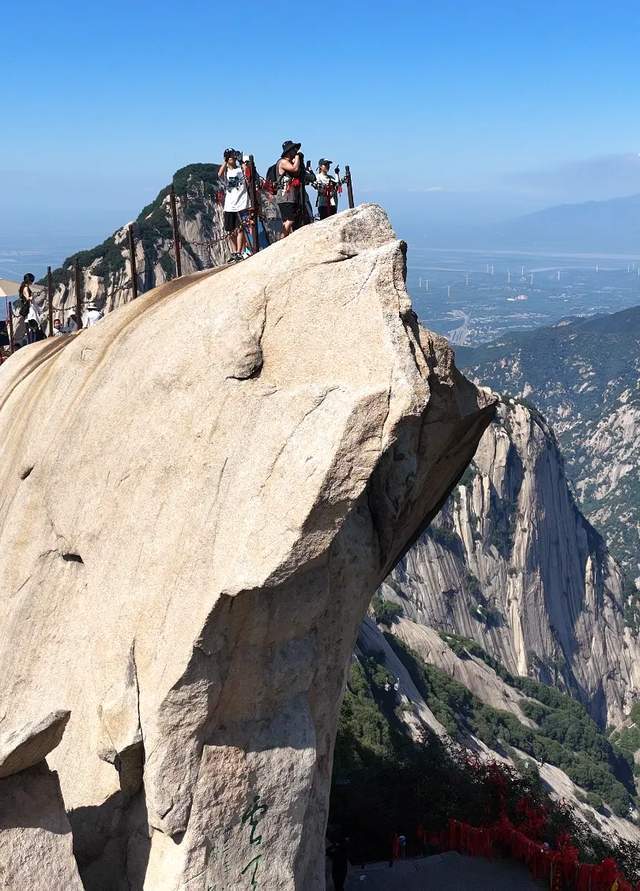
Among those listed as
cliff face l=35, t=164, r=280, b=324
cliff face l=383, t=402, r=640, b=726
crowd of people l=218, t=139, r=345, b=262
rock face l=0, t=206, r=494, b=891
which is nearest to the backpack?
crowd of people l=218, t=139, r=345, b=262

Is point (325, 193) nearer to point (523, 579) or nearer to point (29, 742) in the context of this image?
point (29, 742)

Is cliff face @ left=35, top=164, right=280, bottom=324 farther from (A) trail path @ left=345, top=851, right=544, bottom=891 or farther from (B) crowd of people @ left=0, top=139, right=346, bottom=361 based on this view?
(A) trail path @ left=345, top=851, right=544, bottom=891

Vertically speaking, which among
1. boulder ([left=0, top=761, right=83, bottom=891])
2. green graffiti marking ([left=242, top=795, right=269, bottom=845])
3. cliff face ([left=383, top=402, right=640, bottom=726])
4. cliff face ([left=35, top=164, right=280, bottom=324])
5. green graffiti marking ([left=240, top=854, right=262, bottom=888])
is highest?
cliff face ([left=35, top=164, right=280, bottom=324])

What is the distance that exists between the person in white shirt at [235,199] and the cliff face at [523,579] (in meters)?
73.7

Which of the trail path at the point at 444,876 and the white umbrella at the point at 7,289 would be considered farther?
the white umbrella at the point at 7,289

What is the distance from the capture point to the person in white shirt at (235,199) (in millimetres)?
15984

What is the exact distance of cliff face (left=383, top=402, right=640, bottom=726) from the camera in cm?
9269

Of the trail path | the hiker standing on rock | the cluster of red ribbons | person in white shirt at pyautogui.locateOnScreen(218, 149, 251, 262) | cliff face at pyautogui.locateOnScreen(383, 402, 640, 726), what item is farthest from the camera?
cliff face at pyautogui.locateOnScreen(383, 402, 640, 726)

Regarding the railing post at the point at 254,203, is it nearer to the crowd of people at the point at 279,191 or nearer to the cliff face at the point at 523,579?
the crowd of people at the point at 279,191

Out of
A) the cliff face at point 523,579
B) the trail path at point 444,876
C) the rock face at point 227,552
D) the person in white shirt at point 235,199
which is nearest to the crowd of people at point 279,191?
the person in white shirt at point 235,199

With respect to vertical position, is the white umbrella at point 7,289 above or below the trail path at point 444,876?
above

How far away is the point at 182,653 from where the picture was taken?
30.6 feet

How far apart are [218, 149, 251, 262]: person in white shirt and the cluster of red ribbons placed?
12.9 m

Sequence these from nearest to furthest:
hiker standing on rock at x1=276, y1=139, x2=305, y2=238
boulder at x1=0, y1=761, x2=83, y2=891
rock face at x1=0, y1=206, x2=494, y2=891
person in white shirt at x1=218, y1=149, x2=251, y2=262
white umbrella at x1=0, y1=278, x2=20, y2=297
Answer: boulder at x1=0, y1=761, x2=83, y2=891 → rock face at x1=0, y1=206, x2=494, y2=891 → hiker standing on rock at x1=276, y1=139, x2=305, y2=238 → person in white shirt at x1=218, y1=149, x2=251, y2=262 → white umbrella at x1=0, y1=278, x2=20, y2=297
